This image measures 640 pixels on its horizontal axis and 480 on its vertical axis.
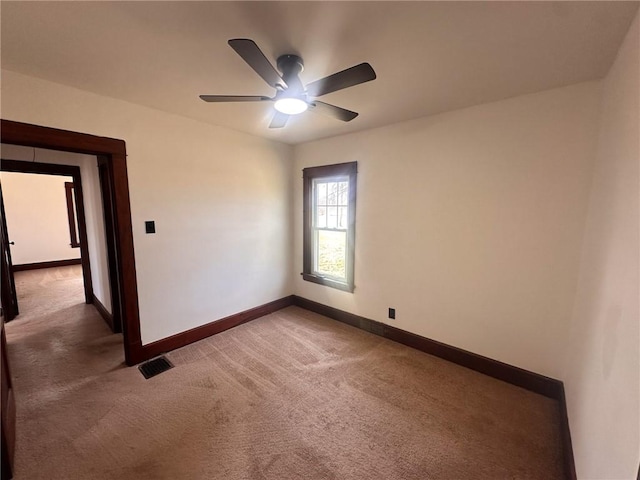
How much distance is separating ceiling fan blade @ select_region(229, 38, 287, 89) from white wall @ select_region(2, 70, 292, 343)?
164cm

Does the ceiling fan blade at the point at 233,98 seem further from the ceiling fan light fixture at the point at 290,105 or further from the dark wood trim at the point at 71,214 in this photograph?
the dark wood trim at the point at 71,214

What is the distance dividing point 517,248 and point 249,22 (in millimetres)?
2476

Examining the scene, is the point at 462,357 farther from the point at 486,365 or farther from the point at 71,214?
the point at 71,214

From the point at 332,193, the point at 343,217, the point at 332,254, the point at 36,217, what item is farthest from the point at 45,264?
the point at 343,217

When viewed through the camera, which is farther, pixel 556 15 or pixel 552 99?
pixel 552 99

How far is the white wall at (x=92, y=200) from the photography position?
321cm

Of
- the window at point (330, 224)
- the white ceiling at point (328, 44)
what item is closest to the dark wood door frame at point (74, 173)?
the white ceiling at point (328, 44)

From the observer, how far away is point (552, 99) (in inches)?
76.7

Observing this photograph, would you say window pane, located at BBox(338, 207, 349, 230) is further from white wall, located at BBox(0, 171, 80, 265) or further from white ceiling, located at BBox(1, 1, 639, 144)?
white wall, located at BBox(0, 171, 80, 265)

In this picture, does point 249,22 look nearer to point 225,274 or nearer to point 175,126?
point 175,126

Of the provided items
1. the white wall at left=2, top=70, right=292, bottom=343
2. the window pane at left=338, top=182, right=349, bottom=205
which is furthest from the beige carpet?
the window pane at left=338, top=182, right=349, bottom=205

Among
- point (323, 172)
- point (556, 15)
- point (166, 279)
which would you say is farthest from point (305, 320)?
point (556, 15)

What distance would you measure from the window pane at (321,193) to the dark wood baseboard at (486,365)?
1530 mm

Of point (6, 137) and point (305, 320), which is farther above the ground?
point (6, 137)
